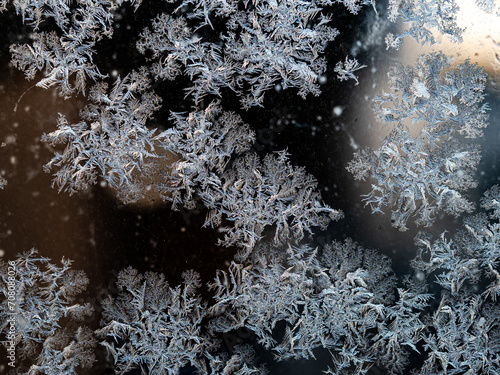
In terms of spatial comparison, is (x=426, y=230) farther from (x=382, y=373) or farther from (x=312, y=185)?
(x=382, y=373)

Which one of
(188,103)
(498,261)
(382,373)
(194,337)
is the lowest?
(194,337)

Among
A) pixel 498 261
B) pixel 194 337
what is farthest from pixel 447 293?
pixel 194 337

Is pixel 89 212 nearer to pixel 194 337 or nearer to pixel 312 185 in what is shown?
pixel 194 337

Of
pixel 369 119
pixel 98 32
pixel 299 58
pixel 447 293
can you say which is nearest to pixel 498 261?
pixel 447 293

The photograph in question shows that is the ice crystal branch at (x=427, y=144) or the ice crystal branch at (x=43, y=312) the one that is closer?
the ice crystal branch at (x=427, y=144)

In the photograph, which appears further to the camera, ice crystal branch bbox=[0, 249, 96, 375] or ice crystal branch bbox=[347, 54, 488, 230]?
ice crystal branch bbox=[0, 249, 96, 375]

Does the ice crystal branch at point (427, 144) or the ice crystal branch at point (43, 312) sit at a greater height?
the ice crystal branch at point (427, 144)

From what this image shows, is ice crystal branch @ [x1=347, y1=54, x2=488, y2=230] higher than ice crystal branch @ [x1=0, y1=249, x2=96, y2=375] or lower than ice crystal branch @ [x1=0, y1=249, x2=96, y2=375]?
higher

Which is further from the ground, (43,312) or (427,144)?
(427,144)

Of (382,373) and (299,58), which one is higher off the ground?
(299,58)
